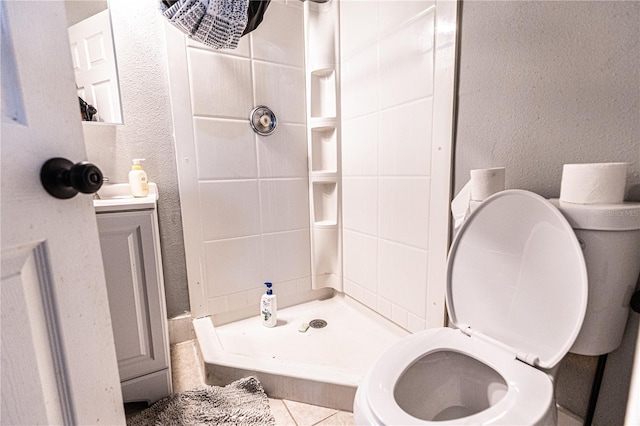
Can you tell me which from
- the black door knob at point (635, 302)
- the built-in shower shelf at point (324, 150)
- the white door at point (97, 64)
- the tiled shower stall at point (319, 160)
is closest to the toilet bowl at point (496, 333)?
the black door knob at point (635, 302)

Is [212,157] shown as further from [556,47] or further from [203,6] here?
[556,47]

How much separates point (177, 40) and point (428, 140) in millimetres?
1216

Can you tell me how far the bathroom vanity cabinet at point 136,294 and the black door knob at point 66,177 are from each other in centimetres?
60

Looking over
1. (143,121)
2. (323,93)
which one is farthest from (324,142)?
(143,121)

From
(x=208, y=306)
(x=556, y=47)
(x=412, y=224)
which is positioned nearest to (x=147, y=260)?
(x=208, y=306)

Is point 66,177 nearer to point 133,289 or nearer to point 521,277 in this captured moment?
point 133,289

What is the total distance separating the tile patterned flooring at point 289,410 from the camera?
102 cm

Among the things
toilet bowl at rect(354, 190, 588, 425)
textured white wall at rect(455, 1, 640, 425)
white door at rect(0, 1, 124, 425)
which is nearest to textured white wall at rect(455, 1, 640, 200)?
textured white wall at rect(455, 1, 640, 425)

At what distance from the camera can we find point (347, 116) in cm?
157

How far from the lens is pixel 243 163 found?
1491 mm

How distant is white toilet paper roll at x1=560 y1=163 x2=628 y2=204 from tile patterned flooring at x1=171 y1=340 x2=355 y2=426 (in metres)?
1.01

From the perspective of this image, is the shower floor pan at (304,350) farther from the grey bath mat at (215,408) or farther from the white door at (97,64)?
the white door at (97,64)

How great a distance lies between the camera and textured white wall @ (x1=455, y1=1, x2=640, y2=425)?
2.24ft

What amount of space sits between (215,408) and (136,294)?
504 mm
